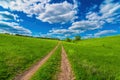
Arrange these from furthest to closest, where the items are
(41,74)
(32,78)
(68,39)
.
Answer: (68,39) → (41,74) → (32,78)

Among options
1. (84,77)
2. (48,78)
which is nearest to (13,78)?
(48,78)

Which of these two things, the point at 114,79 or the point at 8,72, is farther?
the point at 8,72

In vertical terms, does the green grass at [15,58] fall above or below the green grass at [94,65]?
above

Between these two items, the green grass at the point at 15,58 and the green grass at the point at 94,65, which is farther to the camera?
the green grass at the point at 15,58

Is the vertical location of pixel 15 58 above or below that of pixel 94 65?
above

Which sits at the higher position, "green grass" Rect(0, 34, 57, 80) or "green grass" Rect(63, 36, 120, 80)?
"green grass" Rect(0, 34, 57, 80)

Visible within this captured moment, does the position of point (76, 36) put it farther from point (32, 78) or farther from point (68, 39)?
point (32, 78)

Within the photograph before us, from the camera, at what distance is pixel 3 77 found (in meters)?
15.1

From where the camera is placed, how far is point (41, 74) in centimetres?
1609

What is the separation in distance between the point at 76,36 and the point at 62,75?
162632 millimetres

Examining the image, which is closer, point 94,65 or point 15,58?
point 94,65

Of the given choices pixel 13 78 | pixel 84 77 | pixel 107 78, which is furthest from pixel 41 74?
pixel 107 78

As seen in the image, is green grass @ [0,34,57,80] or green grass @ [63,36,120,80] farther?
green grass @ [0,34,57,80]

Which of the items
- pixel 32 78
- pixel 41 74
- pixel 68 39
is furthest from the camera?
pixel 68 39
